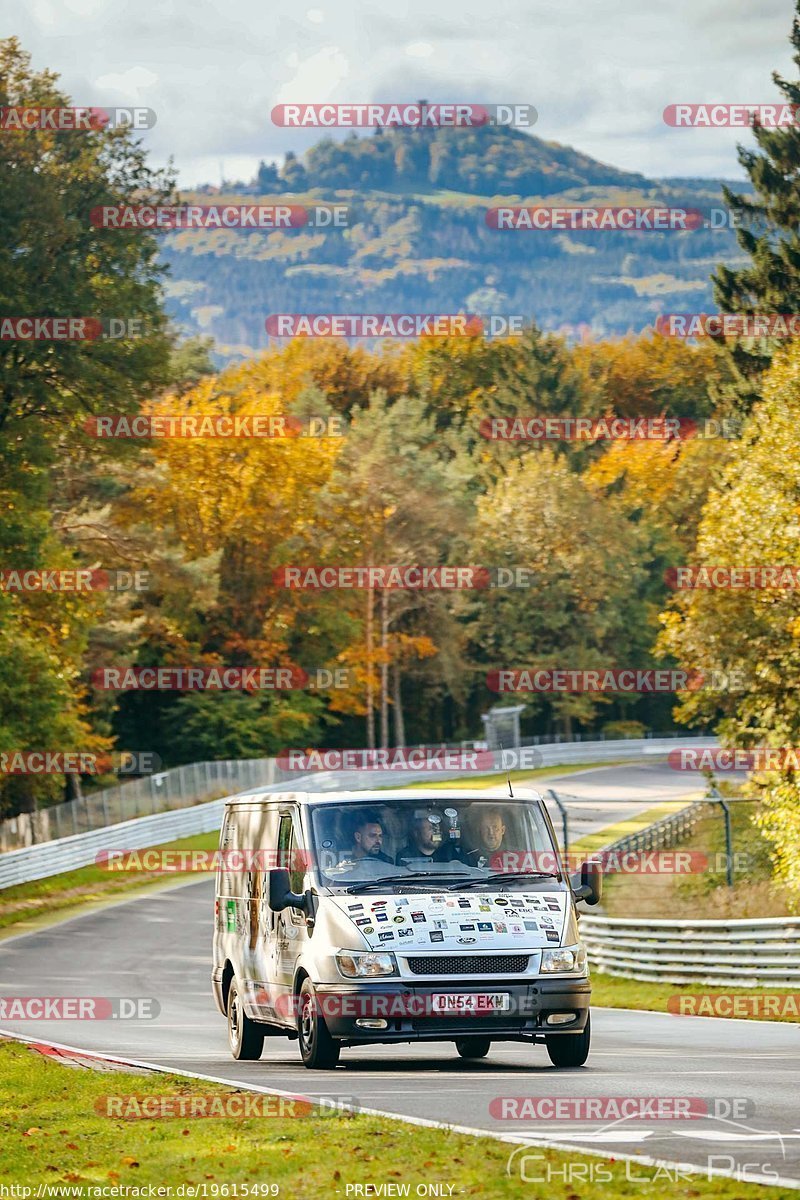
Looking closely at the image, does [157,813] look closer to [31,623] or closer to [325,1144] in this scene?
[31,623]

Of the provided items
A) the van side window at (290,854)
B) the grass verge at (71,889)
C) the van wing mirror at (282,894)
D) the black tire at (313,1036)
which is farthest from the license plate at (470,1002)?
the grass verge at (71,889)

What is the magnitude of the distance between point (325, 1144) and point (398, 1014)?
3.56 metres

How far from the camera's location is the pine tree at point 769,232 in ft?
177

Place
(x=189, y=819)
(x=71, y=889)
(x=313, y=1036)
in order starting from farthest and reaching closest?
(x=189, y=819) < (x=71, y=889) < (x=313, y=1036)

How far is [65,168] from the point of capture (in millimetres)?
40625

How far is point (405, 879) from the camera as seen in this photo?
13.9m

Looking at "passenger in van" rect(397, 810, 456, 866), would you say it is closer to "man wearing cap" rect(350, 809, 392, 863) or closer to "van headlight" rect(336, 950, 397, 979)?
"man wearing cap" rect(350, 809, 392, 863)

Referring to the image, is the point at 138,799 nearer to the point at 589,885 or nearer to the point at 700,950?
the point at 700,950

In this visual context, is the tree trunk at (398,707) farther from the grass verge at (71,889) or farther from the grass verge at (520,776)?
the grass verge at (71,889)

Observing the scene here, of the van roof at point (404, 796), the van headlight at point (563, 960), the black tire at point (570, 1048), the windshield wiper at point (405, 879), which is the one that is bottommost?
the black tire at point (570, 1048)

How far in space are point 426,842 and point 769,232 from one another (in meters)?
44.4

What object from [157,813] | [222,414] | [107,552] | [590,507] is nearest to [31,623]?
[107,552]

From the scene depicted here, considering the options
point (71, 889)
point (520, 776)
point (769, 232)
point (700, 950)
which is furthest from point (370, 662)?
point (700, 950)

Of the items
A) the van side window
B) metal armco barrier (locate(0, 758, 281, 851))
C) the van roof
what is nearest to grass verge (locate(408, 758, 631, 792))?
metal armco barrier (locate(0, 758, 281, 851))
